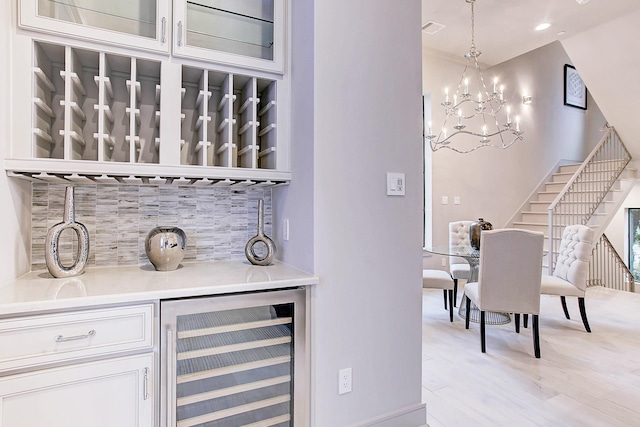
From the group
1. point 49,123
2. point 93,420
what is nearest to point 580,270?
point 93,420

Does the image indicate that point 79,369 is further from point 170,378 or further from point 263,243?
point 263,243

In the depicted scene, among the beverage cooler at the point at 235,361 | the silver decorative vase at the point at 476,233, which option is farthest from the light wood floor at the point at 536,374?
the beverage cooler at the point at 235,361

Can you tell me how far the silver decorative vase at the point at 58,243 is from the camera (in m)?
1.53

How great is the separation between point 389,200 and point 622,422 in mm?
1806

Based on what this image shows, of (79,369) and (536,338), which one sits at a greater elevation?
(79,369)

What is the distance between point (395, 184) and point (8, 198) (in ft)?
5.55

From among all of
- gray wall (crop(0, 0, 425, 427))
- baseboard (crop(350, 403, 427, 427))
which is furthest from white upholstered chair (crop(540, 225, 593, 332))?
gray wall (crop(0, 0, 425, 427))

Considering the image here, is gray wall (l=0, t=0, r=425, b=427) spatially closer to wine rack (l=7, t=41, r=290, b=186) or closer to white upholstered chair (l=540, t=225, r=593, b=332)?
wine rack (l=7, t=41, r=290, b=186)

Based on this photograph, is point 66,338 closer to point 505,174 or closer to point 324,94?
point 324,94

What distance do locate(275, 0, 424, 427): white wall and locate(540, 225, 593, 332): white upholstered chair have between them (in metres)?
2.27

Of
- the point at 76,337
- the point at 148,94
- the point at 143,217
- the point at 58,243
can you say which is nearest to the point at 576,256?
the point at 143,217

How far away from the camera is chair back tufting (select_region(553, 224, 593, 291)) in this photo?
3.29 m

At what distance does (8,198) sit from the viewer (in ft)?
4.73

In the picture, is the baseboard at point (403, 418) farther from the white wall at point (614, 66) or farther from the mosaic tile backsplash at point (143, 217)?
the white wall at point (614, 66)
